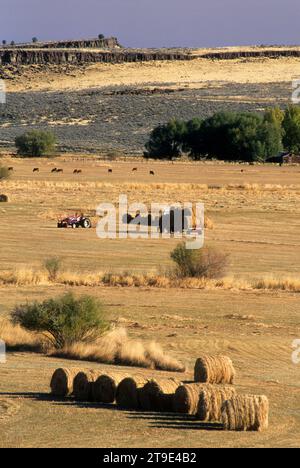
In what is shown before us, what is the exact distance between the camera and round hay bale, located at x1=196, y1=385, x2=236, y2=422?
15.0m

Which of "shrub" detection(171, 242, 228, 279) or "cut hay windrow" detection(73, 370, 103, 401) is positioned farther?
"shrub" detection(171, 242, 228, 279)

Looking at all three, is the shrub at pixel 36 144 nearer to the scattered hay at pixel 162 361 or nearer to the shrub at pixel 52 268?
the shrub at pixel 52 268

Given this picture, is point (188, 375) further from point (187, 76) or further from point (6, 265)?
point (187, 76)

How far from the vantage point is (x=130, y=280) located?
3234 centimetres

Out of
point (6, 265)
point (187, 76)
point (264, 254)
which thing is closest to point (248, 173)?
point (264, 254)

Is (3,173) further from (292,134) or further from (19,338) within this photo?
(19,338)

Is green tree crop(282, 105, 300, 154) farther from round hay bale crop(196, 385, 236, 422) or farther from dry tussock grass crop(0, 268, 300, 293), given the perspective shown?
round hay bale crop(196, 385, 236, 422)

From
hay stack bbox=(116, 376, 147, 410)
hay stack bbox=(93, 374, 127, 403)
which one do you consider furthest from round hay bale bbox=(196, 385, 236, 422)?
hay stack bbox=(93, 374, 127, 403)

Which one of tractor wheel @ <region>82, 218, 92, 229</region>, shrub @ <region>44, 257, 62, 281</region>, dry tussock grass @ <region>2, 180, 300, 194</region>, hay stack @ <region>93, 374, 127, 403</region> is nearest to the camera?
hay stack @ <region>93, 374, 127, 403</region>

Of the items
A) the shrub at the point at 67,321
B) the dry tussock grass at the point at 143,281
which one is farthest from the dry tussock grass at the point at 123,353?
the dry tussock grass at the point at 143,281

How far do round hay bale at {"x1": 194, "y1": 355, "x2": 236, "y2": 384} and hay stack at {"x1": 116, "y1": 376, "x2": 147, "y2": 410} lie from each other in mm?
1204

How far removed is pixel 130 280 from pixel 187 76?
16788 centimetres

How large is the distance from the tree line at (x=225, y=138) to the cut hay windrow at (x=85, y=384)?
7925 centimetres

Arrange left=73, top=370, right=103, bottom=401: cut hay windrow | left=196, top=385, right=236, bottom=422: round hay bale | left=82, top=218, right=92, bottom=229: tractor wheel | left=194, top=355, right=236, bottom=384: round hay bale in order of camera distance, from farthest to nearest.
Answer: 1. left=82, top=218, right=92, bottom=229: tractor wheel
2. left=194, top=355, right=236, bottom=384: round hay bale
3. left=73, top=370, right=103, bottom=401: cut hay windrow
4. left=196, top=385, right=236, bottom=422: round hay bale
